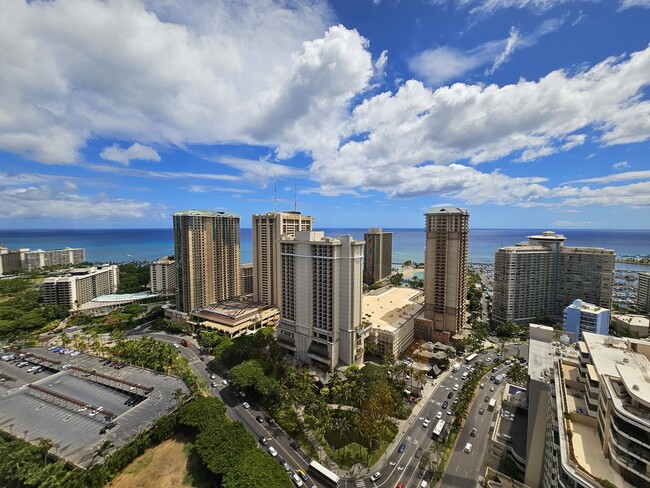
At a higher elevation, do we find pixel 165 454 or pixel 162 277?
pixel 162 277

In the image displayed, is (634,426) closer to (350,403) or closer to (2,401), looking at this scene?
(350,403)

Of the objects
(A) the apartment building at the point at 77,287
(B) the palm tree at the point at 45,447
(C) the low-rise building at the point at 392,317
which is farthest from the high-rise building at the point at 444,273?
(A) the apartment building at the point at 77,287

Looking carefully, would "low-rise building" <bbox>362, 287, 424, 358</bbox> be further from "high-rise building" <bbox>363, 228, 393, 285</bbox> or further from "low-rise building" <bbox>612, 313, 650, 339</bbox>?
"high-rise building" <bbox>363, 228, 393, 285</bbox>

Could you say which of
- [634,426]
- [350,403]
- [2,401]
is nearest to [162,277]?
[2,401]

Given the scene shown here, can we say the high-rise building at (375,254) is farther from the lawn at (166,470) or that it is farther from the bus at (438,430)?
the lawn at (166,470)

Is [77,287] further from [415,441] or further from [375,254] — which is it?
[375,254]
